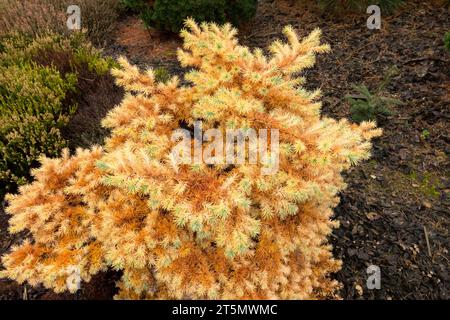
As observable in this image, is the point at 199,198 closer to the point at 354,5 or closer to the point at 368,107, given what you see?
the point at 368,107

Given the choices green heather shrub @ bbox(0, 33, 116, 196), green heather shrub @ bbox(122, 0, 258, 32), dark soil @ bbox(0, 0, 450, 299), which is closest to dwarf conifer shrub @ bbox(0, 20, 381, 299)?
dark soil @ bbox(0, 0, 450, 299)

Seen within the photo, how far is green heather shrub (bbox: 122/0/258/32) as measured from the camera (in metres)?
5.01

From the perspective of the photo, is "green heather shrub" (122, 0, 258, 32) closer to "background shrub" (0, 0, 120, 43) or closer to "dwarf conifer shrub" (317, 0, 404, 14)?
"background shrub" (0, 0, 120, 43)

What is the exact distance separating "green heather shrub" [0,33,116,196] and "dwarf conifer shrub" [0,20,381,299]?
4.26ft

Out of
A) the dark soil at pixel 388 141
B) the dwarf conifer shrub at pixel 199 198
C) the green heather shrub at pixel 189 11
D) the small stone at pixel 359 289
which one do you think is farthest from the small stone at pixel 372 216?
the green heather shrub at pixel 189 11

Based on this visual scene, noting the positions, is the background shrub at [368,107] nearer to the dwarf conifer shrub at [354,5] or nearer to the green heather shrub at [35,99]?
the dwarf conifer shrub at [354,5]

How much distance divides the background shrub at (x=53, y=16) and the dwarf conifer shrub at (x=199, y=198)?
12.1ft

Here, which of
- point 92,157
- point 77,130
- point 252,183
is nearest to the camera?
point 252,183

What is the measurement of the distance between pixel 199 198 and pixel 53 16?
518 cm

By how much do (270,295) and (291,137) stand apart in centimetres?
89

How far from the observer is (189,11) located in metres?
5.04
